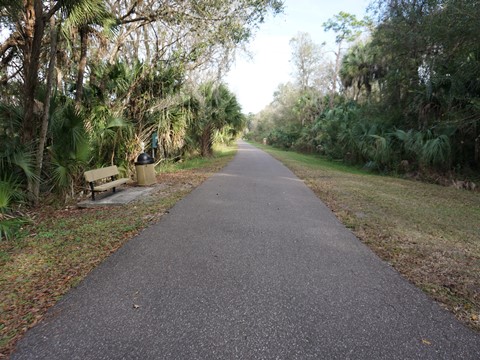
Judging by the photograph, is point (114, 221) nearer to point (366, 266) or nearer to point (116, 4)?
point (366, 266)

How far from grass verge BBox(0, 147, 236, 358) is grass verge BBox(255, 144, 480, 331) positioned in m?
3.85

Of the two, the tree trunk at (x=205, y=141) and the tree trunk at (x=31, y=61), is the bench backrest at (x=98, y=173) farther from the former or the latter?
the tree trunk at (x=205, y=141)

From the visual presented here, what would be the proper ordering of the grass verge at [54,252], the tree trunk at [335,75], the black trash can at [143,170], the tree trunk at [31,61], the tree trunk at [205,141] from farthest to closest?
the tree trunk at [335,75]
the tree trunk at [205,141]
the black trash can at [143,170]
the tree trunk at [31,61]
the grass verge at [54,252]

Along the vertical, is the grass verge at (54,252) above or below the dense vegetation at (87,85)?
below

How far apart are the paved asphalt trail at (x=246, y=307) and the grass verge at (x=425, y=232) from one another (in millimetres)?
273

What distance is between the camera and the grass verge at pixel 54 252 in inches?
109

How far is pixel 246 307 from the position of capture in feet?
9.25

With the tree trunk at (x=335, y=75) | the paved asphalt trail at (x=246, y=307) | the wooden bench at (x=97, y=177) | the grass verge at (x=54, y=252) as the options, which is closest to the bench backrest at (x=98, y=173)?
the wooden bench at (x=97, y=177)

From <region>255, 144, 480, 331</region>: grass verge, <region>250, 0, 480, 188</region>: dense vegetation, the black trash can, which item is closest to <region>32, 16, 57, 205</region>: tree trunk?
the black trash can

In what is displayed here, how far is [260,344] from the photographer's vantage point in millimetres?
2328

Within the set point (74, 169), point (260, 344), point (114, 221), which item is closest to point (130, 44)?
point (74, 169)

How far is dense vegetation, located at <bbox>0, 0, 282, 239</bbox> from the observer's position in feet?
20.3

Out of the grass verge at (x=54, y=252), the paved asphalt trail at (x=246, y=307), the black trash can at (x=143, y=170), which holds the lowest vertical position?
the paved asphalt trail at (x=246, y=307)

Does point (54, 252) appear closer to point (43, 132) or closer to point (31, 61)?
point (43, 132)
